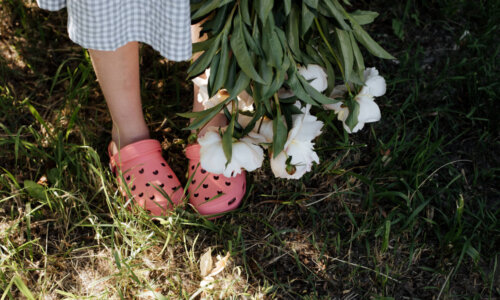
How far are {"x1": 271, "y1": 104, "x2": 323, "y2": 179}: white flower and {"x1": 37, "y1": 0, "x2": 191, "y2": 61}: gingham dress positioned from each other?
1.02 ft

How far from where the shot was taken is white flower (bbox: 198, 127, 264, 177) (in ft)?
4.00

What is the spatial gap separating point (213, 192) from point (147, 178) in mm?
205

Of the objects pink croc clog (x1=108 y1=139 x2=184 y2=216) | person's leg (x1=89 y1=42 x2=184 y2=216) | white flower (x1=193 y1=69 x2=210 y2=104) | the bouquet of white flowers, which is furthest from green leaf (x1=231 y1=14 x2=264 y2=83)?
pink croc clog (x1=108 y1=139 x2=184 y2=216)

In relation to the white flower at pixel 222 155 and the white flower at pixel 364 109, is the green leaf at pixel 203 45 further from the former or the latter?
the white flower at pixel 364 109

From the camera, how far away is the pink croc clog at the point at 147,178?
1508 millimetres

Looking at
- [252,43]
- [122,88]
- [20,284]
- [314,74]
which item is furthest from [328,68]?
[20,284]

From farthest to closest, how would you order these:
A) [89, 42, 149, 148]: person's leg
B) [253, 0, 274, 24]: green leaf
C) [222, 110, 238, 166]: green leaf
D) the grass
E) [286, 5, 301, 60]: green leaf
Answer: the grass
[89, 42, 149, 148]: person's leg
[222, 110, 238, 166]: green leaf
[286, 5, 301, 60]: green leaf
[253, 0, 274, 24]: green leaf

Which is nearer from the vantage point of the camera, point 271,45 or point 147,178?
point 271,45

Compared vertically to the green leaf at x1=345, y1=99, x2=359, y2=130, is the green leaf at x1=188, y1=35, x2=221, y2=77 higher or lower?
higher

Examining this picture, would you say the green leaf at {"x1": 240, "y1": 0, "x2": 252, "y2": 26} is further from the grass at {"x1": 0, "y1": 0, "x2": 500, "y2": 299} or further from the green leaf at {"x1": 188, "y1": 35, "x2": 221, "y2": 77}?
the grass at {"x1": 0, "y1": 0, "x2": 500, "y2": 299}

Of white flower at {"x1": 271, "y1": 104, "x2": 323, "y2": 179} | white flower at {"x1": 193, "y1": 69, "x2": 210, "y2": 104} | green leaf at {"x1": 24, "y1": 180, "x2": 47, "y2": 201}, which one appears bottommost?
green leaf at {"x1": 24, "y1": 180, "x2": 47, "y2": 201}

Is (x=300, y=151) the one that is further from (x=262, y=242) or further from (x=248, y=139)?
(x=262, y=242)

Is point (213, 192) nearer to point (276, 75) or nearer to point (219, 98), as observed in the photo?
point (219, 98)

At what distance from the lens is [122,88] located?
4.53ft
